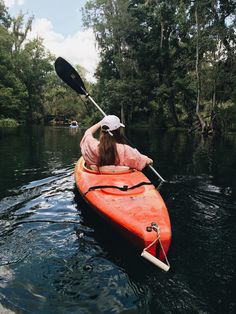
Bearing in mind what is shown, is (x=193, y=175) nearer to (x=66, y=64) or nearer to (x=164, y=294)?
(x=66, y=64)

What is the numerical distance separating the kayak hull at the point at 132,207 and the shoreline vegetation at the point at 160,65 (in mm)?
11288

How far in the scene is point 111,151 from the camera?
429 cm

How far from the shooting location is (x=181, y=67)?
78.0ft

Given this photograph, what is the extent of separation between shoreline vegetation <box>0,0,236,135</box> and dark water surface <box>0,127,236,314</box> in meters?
11.0

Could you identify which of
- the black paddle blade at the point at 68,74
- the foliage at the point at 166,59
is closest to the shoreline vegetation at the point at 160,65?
the foliage at the point at 166,59

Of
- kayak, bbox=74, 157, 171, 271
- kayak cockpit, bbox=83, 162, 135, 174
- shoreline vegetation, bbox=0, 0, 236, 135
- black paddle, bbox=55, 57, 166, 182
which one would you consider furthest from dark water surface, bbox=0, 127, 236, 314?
shoreline vegetation, bbox=0, 0, 236, 135

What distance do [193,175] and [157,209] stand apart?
405 cm

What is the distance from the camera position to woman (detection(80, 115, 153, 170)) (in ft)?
13.6

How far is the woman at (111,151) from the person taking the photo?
164 inches

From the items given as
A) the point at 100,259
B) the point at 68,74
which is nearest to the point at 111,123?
the point at 100,259

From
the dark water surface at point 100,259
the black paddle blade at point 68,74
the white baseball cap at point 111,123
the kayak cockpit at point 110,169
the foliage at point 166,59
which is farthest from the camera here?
the foliage at point 166,59

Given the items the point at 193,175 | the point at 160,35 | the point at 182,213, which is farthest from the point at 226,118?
the point at 182,213

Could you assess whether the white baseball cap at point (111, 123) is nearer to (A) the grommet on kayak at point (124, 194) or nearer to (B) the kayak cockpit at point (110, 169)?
(A) the grommet on kayak at point (124, 194)

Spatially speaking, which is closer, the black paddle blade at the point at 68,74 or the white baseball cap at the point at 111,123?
the white baseball cap at the point at 111,123
